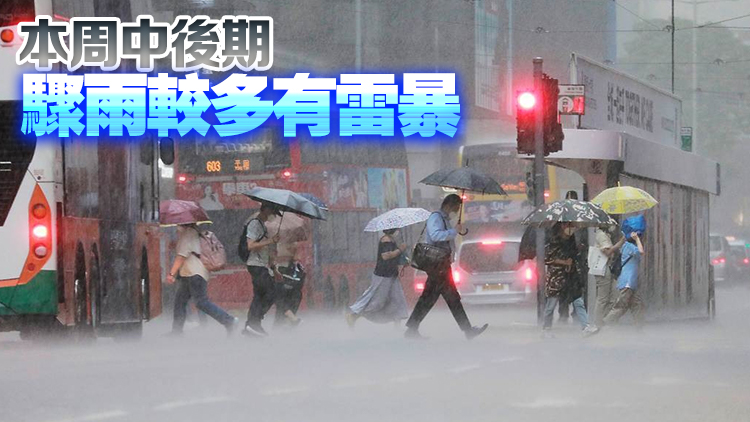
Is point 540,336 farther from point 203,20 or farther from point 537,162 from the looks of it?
point 203,20

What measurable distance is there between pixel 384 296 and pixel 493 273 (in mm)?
8565

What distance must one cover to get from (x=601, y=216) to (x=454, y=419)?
11.2 meters

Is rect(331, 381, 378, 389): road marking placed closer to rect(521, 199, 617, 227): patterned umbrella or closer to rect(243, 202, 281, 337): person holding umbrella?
rect(243, 202, 281, 337): person holding umbrella

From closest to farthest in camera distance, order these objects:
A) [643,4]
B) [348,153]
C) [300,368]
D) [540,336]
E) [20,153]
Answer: [300,368] < [20,153] < [540,336] < [348,153] < [643,4]

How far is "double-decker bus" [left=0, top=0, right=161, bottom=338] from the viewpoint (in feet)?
54.2

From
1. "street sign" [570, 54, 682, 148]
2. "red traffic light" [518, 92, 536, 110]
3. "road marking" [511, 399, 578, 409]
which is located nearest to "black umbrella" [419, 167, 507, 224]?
"red traffic light" [518, 92, 536, 110]

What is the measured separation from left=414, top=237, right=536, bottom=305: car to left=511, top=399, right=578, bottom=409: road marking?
63.9 ft

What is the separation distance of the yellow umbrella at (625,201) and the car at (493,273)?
294 inches

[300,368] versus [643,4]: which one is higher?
[643,4]

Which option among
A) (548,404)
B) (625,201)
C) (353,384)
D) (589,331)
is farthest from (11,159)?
(625,201)

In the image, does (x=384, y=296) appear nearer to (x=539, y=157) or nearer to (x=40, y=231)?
(x=539, y=157)

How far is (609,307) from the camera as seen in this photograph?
77.5 ft

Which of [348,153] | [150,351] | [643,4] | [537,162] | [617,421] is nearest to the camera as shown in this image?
[617,421]

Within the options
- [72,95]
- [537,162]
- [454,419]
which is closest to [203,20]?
[72,95]
